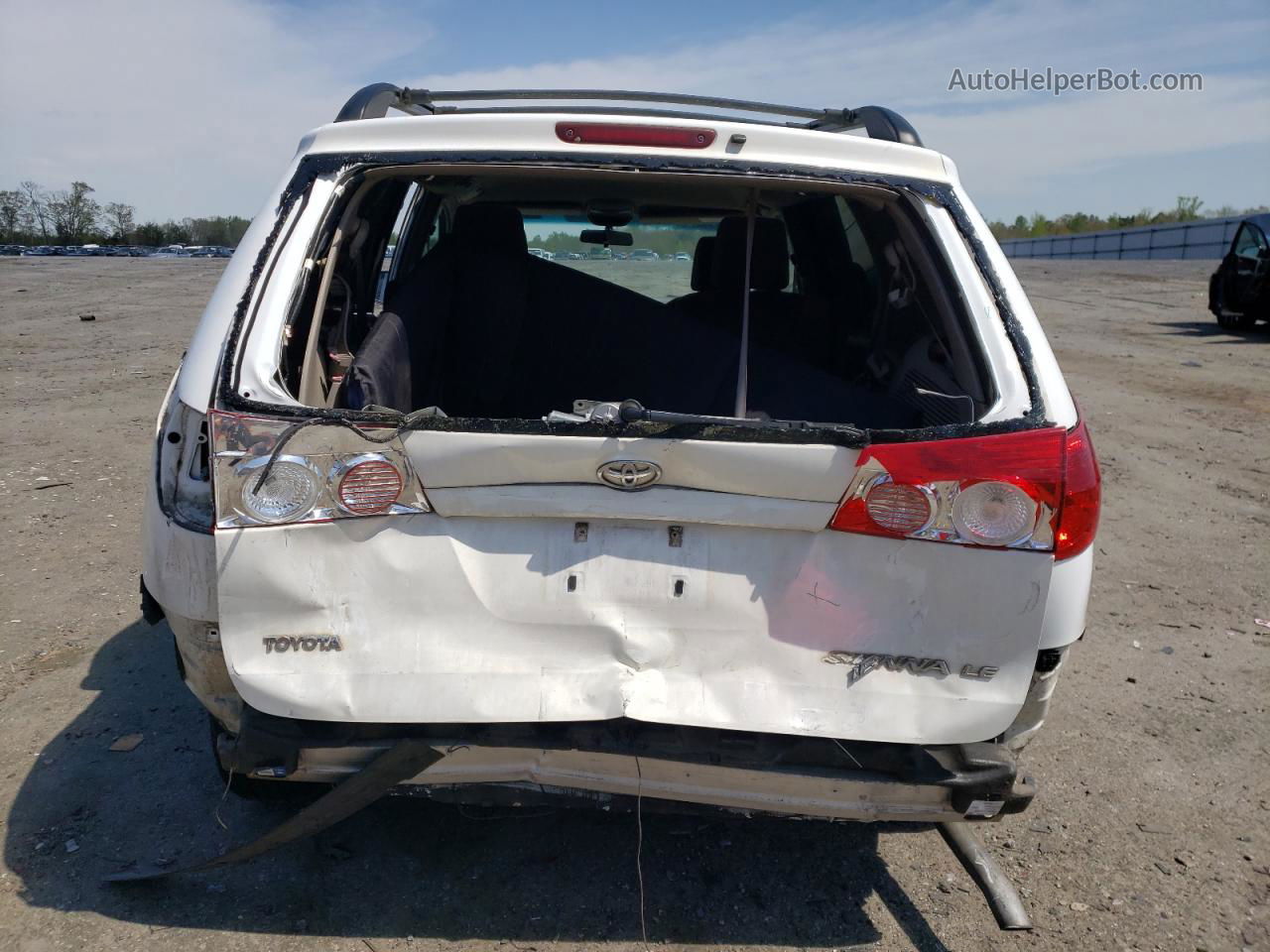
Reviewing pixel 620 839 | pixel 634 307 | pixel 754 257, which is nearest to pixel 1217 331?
pixel 754 257

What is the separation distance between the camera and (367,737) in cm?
222

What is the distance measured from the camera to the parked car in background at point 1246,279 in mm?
15156

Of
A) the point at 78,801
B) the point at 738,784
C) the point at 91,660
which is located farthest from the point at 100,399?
the point at 738,784

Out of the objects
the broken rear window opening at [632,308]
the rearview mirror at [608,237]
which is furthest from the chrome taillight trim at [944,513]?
the rearview mirror at [608,237]

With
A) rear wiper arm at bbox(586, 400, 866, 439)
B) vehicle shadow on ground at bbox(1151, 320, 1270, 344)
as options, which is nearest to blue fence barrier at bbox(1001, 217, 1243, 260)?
vehicle shadow on ground at bbox(1151, 320, 1270, 344)

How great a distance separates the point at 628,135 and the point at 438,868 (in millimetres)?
1950

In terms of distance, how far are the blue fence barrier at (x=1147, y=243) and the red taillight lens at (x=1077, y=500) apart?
33469mm

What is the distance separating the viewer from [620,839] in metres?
2.87

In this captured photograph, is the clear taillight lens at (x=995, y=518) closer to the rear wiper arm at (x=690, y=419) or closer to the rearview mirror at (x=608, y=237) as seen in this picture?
the rear wiper arm at (x=690, y=419)

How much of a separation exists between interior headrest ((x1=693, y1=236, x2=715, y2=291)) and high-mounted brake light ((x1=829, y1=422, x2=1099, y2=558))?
1.89 m

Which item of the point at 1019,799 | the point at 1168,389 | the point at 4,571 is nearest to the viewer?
the point at 1019,799

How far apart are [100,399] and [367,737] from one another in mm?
7798

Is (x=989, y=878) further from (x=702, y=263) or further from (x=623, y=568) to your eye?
(x=702, y=263)

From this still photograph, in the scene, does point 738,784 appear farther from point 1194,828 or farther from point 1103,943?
point 1194,828
